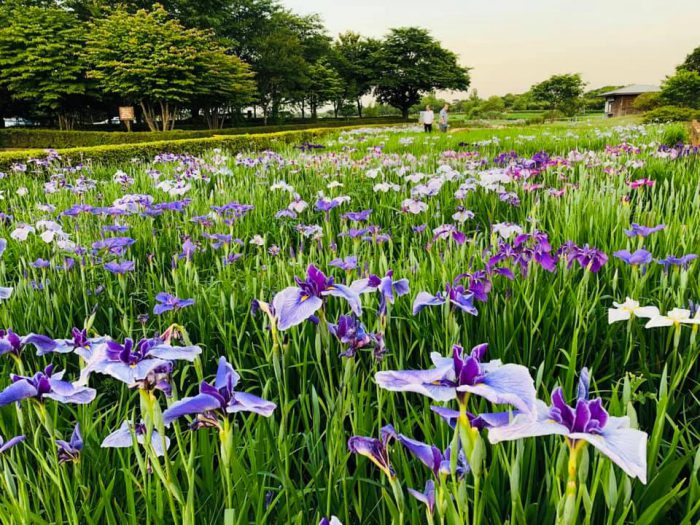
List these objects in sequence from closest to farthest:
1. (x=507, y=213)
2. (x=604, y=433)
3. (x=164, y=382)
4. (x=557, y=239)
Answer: (x=604, y=433)
(x=164, y=382)
(x=557, y=239)
(x=507, y=213)

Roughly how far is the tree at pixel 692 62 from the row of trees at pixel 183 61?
1211 inches

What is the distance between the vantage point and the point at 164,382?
890 mm

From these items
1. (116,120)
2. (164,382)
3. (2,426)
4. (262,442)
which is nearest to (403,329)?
(262,442)

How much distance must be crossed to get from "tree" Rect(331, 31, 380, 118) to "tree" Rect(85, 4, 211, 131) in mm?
29129

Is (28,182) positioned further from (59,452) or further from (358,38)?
(358,38)

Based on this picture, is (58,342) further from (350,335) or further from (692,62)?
(692,62)

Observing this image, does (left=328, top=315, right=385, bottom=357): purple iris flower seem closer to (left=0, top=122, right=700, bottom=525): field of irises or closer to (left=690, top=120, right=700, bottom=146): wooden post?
(left=0, top=122, right=700, bottom=525): field of irises

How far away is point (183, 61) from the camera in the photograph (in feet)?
95.3

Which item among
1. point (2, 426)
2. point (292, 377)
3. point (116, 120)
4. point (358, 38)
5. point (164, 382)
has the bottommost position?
point (292, 377)

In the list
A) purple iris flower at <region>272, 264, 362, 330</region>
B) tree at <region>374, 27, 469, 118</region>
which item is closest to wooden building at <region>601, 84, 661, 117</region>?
tree at <region>374, 27, 469, 118</region>

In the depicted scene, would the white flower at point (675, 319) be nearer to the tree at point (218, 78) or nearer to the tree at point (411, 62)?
the tree at point (218, 78)

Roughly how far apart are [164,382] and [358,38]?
219ft

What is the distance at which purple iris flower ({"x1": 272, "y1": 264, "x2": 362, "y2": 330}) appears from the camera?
3.20 feet

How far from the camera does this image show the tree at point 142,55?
93.8ft
